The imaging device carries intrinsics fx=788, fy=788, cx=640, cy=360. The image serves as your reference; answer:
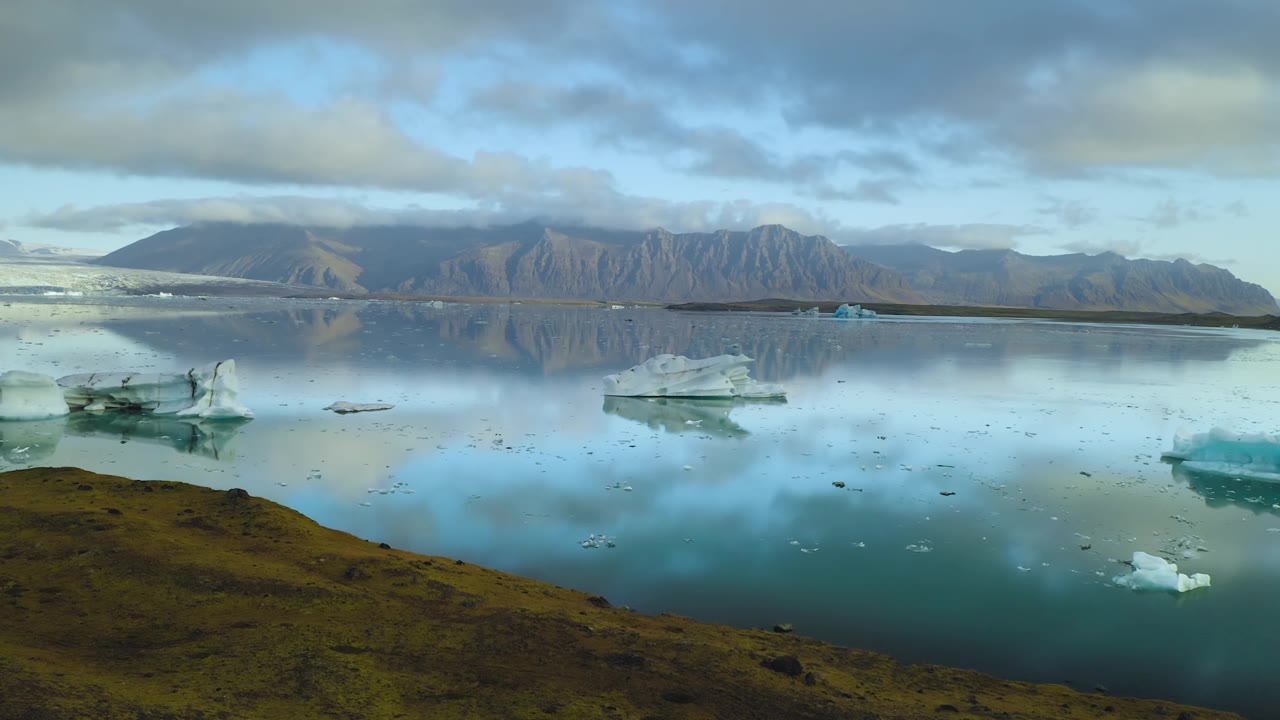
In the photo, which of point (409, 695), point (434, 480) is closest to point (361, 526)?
point (434, 480)

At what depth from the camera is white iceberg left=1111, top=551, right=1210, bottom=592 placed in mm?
9367

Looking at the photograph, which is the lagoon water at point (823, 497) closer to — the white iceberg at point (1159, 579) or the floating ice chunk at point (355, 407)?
the white iceberg at point (1159, 579)

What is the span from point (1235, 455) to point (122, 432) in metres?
23.5

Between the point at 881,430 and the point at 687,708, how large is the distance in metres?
14.8

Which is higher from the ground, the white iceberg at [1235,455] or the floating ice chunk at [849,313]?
the floating ice chunk at [849,313]

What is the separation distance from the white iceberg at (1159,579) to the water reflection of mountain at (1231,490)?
490 centimetres

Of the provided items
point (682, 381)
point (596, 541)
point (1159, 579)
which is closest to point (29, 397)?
point (596, 541)

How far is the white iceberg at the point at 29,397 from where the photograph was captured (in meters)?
18.2

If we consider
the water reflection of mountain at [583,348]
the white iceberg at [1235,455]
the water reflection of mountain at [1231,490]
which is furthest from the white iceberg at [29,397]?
the white iceberg at [1235,455]

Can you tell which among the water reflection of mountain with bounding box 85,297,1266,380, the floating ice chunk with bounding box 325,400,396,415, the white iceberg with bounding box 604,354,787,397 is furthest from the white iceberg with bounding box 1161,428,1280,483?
the floating ice chunk with bounding box 325,400,396,415

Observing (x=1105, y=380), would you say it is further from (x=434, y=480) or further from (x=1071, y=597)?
(x=434, y=480)

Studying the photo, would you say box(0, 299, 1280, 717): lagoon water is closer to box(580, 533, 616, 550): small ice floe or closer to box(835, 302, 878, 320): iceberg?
box(580, 533, 616, 550): small ice floe

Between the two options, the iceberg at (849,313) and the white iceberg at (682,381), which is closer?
the white iceberg at (682,381)

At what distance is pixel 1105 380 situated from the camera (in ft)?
106
